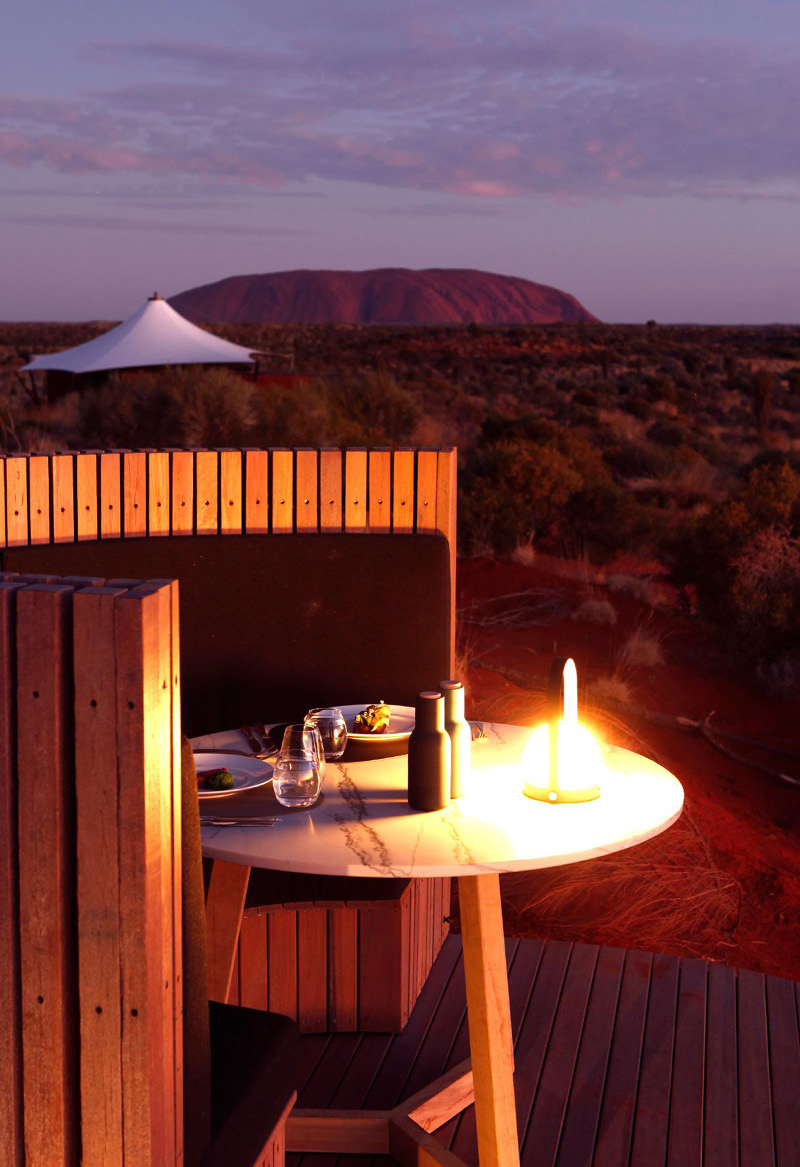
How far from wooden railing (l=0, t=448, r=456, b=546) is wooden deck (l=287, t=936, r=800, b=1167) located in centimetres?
138

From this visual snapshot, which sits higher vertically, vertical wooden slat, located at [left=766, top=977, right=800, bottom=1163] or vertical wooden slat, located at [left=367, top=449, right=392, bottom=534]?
vertical wooden slat, located at [left=367, top=449, right=392, bottom=534]

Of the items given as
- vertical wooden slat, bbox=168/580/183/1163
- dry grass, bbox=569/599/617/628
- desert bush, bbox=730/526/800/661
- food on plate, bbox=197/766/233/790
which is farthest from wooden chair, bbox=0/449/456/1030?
dry grass, bbox=569/599/617/628

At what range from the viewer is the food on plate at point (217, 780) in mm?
2250

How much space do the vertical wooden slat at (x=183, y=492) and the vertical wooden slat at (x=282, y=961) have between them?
3.79 feet

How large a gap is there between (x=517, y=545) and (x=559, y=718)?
816 centimetres

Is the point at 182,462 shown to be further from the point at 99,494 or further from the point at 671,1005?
the point at 671,1005

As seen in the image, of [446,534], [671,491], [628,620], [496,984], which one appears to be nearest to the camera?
[496,984]

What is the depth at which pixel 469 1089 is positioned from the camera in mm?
2781

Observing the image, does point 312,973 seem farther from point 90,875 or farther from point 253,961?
point 90,875

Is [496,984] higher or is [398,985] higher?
[496,984]

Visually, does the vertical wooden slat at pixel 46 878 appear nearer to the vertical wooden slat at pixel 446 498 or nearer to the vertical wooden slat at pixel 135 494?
the vertical wooden slat at pixel 135 494

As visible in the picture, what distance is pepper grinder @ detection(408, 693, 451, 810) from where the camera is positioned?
207 cm

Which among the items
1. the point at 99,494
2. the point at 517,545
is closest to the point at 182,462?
the point at 99,494

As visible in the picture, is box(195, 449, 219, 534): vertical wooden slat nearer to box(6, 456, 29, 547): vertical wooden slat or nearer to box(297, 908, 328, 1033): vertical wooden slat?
box(6, 456, 29, 547): vertical wooden slat
